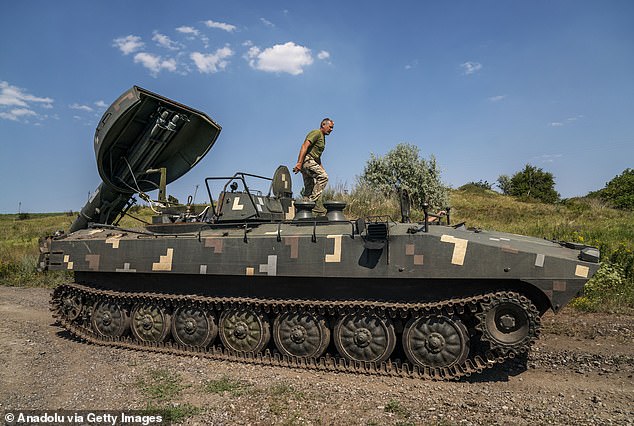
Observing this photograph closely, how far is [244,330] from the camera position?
8.04 m

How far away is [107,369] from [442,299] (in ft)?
18.3

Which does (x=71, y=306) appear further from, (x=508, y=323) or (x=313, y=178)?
(x=508, y=323)

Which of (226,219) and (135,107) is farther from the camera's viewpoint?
(135,107)

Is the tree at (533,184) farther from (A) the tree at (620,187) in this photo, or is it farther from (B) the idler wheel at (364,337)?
(B) the idler wheel at (364,337)

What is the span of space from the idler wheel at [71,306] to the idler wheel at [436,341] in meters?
6.86

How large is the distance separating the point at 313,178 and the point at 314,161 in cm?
36

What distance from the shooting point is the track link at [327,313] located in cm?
654

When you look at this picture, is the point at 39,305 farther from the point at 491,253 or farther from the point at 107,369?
the point at 491,253

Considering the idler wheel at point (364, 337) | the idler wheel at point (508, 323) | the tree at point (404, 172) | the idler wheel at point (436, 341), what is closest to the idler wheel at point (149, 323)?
the idler wheel at point (364, 337)

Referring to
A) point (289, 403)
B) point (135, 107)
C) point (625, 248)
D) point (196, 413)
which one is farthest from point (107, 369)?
point (625, 248)

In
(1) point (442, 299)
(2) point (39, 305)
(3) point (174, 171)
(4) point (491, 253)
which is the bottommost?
(2) point (39, 305)

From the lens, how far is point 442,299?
22.8 feet

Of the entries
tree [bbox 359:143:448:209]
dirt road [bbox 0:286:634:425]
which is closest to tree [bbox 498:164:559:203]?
tree [bbox 359:143:448:209]

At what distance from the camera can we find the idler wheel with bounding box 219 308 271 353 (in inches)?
312
